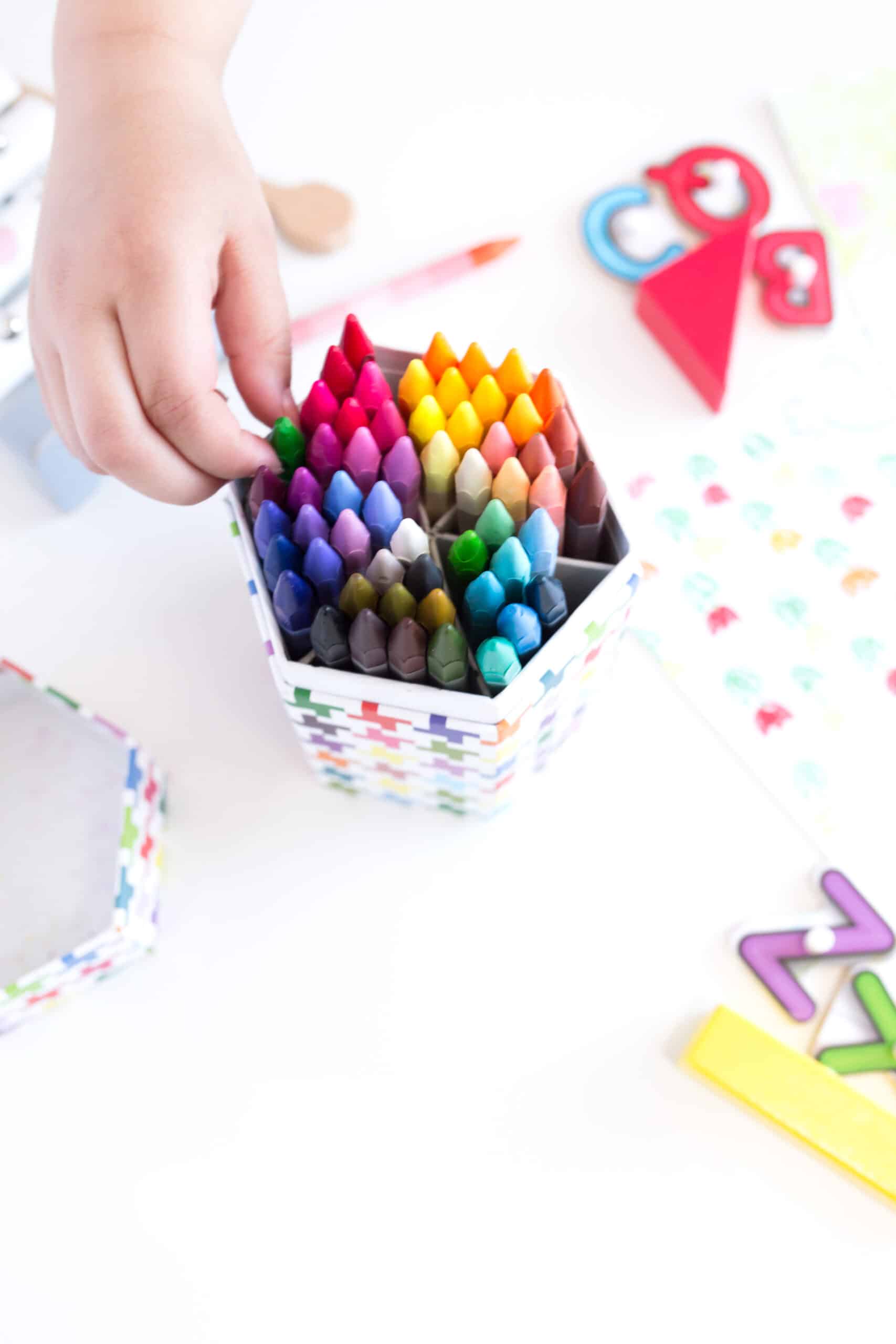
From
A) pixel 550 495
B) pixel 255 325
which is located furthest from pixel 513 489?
pixel 255 325

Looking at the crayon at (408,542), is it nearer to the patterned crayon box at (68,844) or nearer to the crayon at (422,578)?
the crayon at (422,578)

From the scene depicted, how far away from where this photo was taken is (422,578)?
1.02ft

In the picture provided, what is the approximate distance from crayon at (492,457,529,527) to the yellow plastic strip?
200 millimetres

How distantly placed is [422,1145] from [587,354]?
360 millimetres

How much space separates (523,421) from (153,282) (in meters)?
0.13

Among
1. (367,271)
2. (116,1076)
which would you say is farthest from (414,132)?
(116,1076)

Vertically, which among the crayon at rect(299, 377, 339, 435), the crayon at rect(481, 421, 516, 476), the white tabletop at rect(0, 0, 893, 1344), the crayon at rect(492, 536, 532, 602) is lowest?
the white tabletop at rect(0, 0, 893, 1344)

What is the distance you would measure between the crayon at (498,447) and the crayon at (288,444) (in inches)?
2.4

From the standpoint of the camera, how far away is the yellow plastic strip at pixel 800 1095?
356 millimetres

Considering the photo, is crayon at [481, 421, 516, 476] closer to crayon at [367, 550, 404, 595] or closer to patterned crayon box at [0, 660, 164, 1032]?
crayon at [367, 550, 404, 595]

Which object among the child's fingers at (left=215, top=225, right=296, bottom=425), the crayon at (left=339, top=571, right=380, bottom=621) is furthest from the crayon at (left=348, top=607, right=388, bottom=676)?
the child's fingers at (left=215, top=225, right=296, bottom=425)

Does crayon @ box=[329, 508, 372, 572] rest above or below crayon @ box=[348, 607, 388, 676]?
above

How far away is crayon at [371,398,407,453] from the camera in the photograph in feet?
1.09

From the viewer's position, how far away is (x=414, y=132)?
0.54 m
